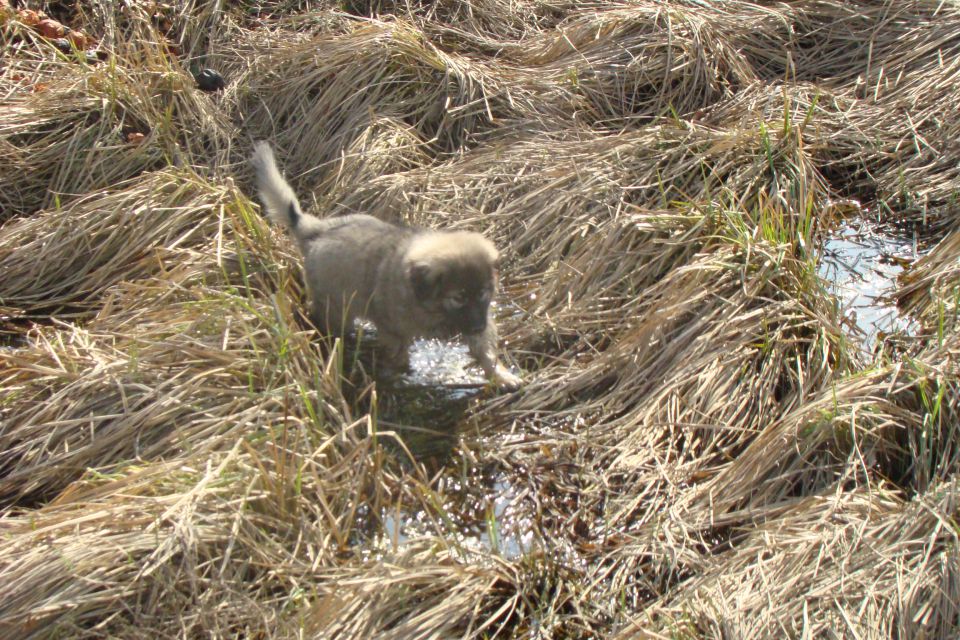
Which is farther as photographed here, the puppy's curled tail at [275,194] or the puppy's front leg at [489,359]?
the puppy's curled tail at [275,194]

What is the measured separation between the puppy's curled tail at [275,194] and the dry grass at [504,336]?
153mm

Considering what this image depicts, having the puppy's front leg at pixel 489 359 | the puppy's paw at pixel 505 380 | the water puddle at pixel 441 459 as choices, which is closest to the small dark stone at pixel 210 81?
the water puddle at pixel 441 459

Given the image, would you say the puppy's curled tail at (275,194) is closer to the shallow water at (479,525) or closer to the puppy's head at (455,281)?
the puppy's head at (455,281)

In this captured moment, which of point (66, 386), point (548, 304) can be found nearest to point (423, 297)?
point (548, 304)

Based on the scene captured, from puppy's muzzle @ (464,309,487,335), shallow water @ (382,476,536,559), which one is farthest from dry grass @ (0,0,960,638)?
puppy's muzzle @ (464,309,487,335)

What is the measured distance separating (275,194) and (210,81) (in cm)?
198

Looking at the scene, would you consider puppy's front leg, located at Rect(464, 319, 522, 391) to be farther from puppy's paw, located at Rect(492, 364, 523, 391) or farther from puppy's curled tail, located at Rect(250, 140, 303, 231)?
puppy's curled tail, located at Rect(250, 140, 303, 231)

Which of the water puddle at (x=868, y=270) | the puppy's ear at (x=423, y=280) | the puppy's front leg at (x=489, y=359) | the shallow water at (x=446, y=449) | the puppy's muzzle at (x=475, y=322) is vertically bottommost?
the shallow water at (x=446, y=449)

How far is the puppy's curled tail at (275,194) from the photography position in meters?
4.80

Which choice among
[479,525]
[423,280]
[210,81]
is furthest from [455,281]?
[210,81]

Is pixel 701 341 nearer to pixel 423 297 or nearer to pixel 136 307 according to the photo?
pixel 423 297

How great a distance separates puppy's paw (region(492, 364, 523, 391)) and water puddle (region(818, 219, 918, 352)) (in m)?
1.47

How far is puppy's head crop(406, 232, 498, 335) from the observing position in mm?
4219

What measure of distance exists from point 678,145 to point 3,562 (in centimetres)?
378
